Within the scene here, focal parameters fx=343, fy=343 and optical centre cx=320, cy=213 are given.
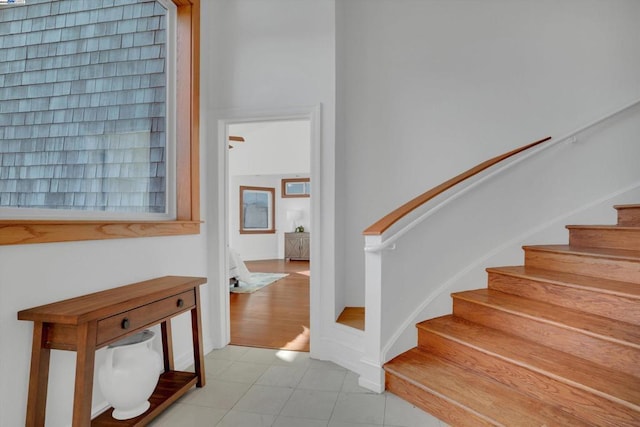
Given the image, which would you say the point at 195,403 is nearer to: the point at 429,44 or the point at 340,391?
the point at 340,391

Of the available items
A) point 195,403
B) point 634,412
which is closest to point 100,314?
point 195,403

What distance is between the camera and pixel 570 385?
1578mm

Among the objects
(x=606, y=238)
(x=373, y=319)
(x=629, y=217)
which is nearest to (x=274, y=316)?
(x=373, y=319)

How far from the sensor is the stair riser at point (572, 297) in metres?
1.79

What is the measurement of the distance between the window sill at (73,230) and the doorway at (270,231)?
1.44 metres

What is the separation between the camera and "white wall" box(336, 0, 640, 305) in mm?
2740

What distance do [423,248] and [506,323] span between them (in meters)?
0.69

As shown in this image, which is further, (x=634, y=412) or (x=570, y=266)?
(x=570, y=266)

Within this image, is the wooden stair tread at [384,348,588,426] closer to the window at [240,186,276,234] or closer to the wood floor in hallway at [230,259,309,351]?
the wood floor in hallway at [230,259,309,351]

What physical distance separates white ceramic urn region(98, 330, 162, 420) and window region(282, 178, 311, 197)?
7761 mm

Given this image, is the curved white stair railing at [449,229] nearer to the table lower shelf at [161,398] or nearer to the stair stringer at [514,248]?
the stair stringer at [514,248]

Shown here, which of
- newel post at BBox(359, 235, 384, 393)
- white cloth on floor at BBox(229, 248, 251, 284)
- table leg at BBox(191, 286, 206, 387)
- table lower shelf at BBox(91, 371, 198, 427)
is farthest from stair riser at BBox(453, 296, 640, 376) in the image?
white cloth on floor at BBox(229, 248, 251, 284)

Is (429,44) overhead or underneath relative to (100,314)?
overhead

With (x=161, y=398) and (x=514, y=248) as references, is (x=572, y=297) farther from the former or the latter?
(x=161, y=398)
